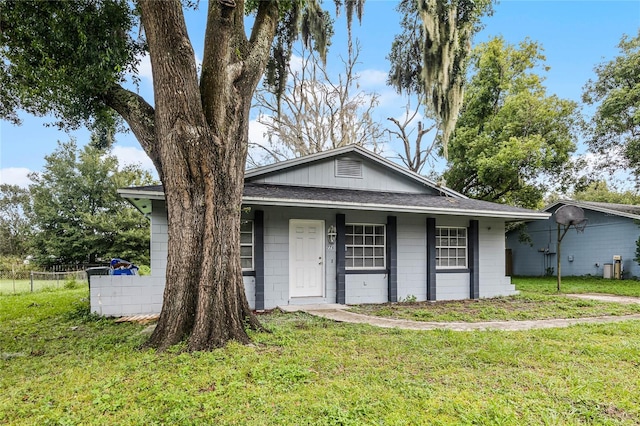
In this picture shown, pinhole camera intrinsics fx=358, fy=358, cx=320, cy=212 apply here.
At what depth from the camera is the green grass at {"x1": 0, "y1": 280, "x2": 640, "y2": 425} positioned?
272 centimetres

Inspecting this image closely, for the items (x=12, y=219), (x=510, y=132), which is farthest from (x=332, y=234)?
(x=12, y=219)

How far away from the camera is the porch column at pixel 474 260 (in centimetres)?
917

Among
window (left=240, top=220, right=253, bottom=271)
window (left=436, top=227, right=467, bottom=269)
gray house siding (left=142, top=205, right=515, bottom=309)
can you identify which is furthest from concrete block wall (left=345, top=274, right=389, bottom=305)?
window (left=240, top=220, right=253, bottom=271)

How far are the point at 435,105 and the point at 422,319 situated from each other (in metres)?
5.89

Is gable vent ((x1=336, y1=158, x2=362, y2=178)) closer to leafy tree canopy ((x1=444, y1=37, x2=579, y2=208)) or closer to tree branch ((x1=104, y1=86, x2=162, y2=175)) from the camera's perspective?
tree branch ((x1=104, y1=86, x2=162, y2=175))

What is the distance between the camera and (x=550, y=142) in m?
14.9

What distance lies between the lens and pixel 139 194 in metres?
6.41

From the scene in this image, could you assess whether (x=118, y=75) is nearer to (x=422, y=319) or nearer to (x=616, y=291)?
(x=422, y=319)

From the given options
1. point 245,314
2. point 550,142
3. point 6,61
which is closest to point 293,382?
point 245,314

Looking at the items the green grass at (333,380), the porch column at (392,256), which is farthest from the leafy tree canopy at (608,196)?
the green grass at (333,380)

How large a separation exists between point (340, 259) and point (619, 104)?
14.2 meters

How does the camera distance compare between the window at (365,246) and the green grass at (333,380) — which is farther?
the window at (365,246)

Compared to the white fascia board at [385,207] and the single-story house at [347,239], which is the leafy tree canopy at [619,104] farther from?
the single-story house at [347,239]

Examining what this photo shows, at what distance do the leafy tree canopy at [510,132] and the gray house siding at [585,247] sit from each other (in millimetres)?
1856
